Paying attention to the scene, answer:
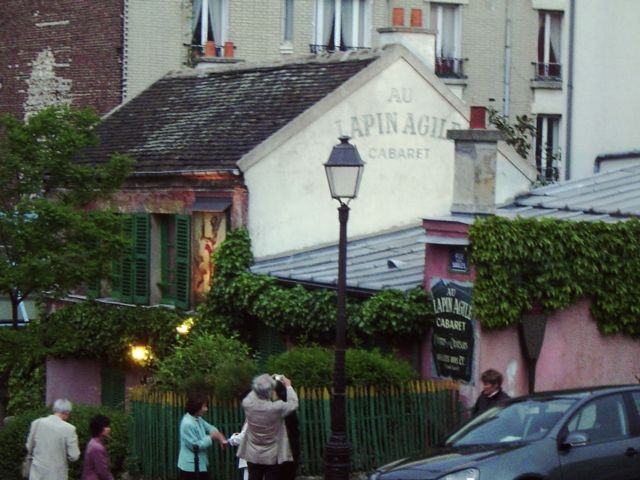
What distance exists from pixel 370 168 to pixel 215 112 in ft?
10.3

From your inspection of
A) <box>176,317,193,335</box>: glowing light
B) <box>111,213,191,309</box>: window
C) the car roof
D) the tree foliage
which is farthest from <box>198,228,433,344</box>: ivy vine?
the car roof

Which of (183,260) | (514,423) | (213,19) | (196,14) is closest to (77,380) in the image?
(183,260)

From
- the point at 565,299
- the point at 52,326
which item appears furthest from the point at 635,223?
the point at 52,326

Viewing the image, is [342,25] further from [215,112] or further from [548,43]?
[215,112]

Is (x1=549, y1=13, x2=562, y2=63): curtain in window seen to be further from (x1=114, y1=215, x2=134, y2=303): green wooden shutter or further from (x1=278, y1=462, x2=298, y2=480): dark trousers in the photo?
(x1=278, y1=462, x2=298, y2=480): dark trousers

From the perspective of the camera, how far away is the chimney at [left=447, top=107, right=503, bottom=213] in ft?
62.0

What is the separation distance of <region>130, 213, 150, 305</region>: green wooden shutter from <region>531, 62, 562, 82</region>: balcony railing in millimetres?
16288

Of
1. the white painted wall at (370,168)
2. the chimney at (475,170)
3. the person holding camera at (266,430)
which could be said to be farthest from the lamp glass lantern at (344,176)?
the white painted wall at (370,168)

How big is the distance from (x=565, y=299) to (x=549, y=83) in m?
21.1

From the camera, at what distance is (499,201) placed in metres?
22.8

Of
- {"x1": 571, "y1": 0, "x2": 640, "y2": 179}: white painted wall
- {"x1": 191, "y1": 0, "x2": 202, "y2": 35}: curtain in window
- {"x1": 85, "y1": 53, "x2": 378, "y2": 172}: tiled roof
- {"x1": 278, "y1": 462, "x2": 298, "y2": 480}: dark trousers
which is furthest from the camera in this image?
{"x1": 191, "y1": 0, "x2": 202, "y2": 35}: curtain in window

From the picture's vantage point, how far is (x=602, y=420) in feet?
45.2

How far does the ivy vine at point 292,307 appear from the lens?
19.2 m

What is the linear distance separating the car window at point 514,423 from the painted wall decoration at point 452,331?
12.0 ft
